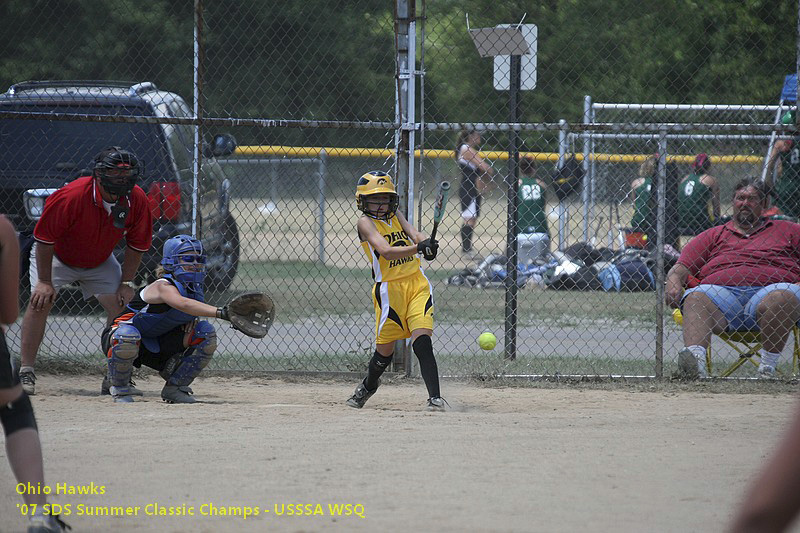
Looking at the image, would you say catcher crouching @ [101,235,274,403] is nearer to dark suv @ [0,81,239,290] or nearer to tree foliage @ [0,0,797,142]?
dark suv @ [0,81,239,290]

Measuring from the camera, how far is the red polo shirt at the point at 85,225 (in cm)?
643

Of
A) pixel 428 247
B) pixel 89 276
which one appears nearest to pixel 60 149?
pixel 89 276

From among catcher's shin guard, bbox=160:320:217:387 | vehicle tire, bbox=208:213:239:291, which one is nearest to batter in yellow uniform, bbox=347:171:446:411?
catcher's shin guard, bbox=160:320:217:387

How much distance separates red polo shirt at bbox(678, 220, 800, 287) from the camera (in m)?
7.05

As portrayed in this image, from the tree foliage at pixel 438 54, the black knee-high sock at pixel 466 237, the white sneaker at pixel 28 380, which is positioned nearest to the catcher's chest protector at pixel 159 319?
the white sneaker at pixel 28 380

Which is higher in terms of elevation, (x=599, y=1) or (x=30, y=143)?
(x=599, y=1)

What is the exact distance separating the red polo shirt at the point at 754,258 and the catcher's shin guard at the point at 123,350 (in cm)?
412

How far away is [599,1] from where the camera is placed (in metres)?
16.3

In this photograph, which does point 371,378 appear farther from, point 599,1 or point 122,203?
point 599,1

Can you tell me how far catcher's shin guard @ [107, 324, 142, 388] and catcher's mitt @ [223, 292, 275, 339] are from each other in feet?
2.14

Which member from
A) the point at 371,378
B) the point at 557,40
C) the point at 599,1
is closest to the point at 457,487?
the point at 371,378

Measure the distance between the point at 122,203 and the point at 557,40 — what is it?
10.4 m

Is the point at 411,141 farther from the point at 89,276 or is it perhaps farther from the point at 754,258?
the point at 754,258

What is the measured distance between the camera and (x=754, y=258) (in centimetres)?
713
